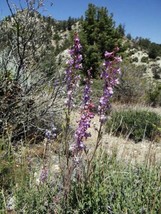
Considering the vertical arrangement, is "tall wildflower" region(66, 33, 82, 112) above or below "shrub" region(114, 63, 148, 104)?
above

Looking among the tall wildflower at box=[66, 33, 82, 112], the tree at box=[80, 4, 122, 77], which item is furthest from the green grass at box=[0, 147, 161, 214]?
the tree at box=[80, 4, 122, 77]

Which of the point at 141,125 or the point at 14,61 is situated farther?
the point at 141,125

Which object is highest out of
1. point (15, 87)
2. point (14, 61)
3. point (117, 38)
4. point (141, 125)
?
point (117, 38)

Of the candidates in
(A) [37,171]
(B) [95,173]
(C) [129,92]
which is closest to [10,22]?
(A) [37,171]

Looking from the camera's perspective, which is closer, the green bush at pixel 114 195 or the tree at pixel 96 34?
the green bush at pixel 114 195

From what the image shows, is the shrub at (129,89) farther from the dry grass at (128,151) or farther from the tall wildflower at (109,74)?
the tall wildflower at (109,74)

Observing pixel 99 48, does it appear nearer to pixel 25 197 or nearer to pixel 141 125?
pixel 141 125

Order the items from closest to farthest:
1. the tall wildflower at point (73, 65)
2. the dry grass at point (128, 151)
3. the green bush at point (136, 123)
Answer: the tall wildflower at point (73, 65), the dry grass at point (128, 151), the green bush at point (136, 123)

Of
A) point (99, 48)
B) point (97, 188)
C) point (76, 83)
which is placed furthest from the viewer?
point (99, 48)

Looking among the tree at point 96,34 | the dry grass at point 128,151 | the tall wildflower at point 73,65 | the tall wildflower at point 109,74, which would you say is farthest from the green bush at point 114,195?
the tree at point 96,34

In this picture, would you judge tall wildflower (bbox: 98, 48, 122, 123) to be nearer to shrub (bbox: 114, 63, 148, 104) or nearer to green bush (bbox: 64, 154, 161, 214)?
green bush (bbox: 64, 154, 161, 214)

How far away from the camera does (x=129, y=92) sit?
16.4 m

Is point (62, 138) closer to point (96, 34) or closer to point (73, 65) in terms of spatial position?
point (73, 65)

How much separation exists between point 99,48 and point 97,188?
25.7 meters
